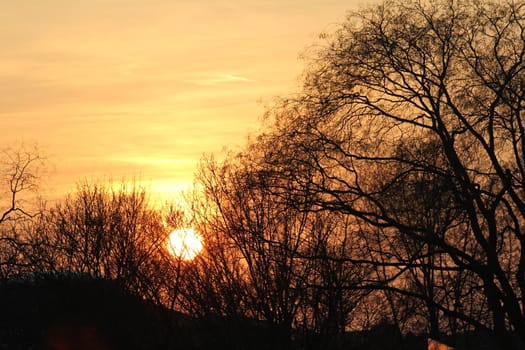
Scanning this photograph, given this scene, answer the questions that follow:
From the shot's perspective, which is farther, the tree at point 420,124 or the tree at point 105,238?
the tree at point 105,238

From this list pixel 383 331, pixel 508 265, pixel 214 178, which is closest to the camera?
pixel 508 265

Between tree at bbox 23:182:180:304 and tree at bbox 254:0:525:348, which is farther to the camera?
tree at bbox 23:182:180:304

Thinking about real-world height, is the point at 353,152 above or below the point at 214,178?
below

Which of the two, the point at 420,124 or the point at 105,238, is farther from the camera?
the point at 105,238

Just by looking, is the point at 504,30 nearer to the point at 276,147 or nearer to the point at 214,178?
the point at 276,147

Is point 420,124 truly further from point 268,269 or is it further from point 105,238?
point 105,238

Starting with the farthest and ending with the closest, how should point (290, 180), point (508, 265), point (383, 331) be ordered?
point (383, 331) < point (508, 265) < point (290, 180)

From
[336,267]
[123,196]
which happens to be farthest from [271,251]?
[123,196]

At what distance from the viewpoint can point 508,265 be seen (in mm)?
32031

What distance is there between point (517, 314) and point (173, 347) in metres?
11.0

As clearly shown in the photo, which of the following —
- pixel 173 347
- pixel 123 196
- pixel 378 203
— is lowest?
pixel 173 347

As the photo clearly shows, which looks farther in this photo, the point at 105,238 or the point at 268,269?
the point at 105,238

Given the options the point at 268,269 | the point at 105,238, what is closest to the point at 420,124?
the point at 268,269

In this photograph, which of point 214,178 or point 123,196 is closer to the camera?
point 214,178
